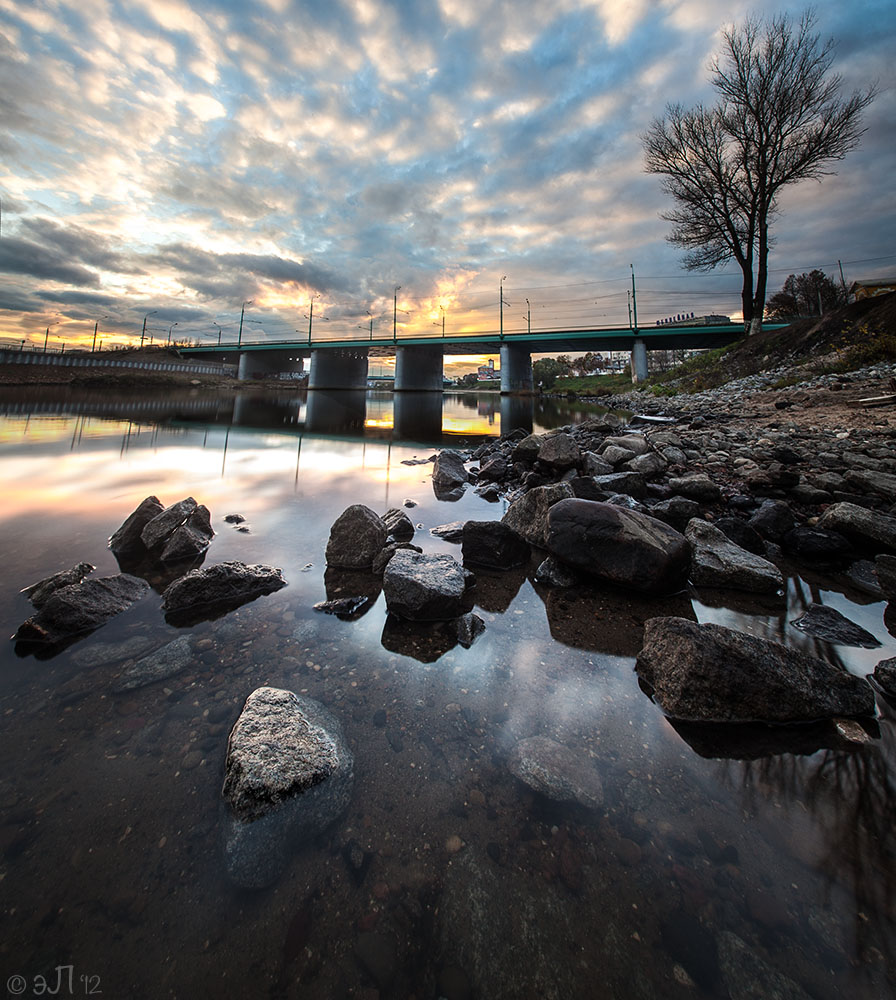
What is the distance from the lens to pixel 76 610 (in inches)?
120

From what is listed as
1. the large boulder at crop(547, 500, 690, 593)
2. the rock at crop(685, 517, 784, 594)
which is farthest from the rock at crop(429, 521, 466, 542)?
the rock at crop(685, 517, 784, 594)

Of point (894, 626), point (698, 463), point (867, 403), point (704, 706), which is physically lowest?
point (704, 706)

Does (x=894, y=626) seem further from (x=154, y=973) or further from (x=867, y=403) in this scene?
(x=867, y=403)

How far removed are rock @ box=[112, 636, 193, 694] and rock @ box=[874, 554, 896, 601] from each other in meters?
5.94

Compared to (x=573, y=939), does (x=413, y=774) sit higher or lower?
higher

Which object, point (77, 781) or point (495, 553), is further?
point (495, 553)

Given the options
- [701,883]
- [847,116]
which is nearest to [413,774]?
[701,883]

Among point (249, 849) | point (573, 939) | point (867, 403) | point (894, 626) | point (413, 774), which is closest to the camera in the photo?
point (573, 939)

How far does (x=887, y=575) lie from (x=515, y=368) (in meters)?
59.4

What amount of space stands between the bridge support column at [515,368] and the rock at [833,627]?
5785 centimetres

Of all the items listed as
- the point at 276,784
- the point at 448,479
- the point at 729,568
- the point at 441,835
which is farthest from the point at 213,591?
the point at 448,479

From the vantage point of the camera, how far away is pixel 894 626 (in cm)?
336

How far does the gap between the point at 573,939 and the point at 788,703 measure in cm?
183

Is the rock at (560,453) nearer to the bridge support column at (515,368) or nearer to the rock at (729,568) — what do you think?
the rock at (729,568)
